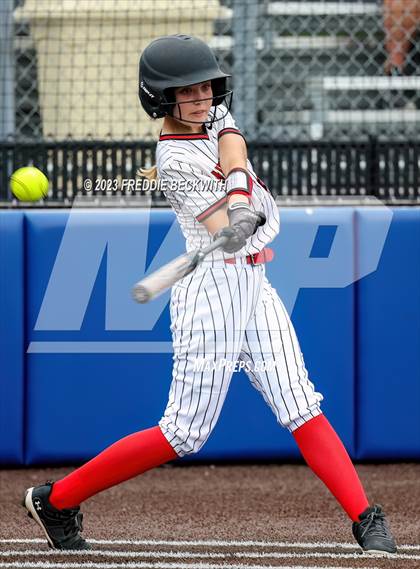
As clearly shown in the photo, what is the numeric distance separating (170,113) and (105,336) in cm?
173

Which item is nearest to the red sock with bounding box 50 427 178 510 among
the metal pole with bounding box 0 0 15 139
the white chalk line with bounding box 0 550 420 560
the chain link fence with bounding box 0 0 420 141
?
the white chalk line with bounding box 0 550 420 560

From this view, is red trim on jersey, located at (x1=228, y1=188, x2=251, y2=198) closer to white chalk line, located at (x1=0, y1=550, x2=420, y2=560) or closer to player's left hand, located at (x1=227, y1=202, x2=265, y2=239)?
player's left hand, located at (x1=227, y1=202, x2=265, y2=239)

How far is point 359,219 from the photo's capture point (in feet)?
15.3

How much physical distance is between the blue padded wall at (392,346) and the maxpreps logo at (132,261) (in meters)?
0.09

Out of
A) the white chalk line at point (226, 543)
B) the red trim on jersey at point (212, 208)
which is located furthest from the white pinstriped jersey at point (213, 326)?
the white chalk line at point (226, 543)

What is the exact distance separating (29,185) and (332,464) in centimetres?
193

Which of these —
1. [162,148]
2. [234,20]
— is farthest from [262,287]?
[234,20]

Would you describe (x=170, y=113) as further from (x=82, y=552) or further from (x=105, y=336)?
(x=105, y=336)

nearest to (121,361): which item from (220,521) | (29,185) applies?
(29,185)

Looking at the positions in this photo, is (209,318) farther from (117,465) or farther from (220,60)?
(220,60)

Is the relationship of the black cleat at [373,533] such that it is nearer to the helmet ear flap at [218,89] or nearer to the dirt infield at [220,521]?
the dirt infield at [220,521]

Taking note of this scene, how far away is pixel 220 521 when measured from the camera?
3.79 m

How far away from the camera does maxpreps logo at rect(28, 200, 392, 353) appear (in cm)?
464

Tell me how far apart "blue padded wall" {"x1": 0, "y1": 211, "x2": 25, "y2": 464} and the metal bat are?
191cm
